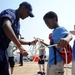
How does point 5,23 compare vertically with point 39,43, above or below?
above

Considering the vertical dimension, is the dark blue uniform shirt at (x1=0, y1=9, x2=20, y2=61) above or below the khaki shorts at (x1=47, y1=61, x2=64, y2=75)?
above

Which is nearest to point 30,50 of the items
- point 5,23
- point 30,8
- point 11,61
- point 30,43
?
point 30,43

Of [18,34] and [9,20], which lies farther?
[18,34]

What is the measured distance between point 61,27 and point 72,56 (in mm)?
503

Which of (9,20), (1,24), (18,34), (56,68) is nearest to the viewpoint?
(9,20)

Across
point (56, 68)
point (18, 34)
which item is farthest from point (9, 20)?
point (56, 68)

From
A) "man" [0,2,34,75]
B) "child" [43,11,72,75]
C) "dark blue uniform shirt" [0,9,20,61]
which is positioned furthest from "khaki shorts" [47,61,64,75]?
"dark blue uniform shirt" [0,9,20,61]

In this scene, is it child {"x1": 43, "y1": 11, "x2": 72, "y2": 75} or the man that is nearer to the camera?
the man

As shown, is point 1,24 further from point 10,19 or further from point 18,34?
point 18,34

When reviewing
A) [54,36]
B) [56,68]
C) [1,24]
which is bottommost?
[56,68]

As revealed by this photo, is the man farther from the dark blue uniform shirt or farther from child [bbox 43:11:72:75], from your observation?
child [bbox 43:11:72:75]

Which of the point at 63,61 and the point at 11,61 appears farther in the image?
the point at 11,61

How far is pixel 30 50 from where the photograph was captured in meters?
4.80

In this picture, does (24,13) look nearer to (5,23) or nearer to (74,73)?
(5,23)
